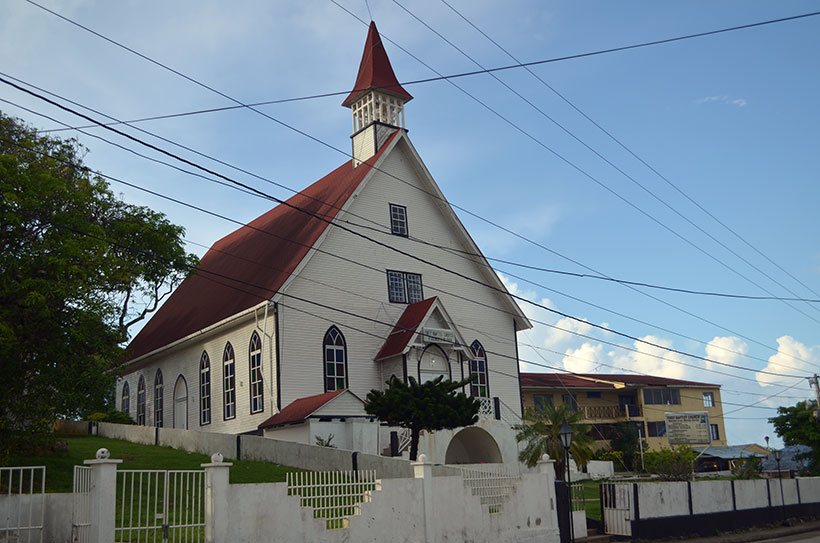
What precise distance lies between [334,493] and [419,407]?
9.98 meters

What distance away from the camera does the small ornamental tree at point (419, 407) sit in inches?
1009

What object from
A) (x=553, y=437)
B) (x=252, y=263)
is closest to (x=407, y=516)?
(x=553, y=437)

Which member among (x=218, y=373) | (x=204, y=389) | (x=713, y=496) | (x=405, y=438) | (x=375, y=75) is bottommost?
(x=713, y=496)

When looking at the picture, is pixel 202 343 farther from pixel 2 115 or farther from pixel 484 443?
pixel 2 115

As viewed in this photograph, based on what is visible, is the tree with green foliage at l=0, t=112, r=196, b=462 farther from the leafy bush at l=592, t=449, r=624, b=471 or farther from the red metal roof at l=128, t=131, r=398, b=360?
the leafy bush at l=592, t=449, r=624, b=471

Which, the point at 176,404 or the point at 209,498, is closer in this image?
the point at 209,498

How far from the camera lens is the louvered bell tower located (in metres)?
37.3

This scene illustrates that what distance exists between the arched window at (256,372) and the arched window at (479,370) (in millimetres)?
9137

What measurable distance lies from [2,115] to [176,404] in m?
18.0

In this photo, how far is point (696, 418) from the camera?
5425 cm

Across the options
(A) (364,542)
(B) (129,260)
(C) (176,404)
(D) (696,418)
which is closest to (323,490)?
(A) (364,542)

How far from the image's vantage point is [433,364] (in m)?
33.1

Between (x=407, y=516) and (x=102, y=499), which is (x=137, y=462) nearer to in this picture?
(x=407, y=516)

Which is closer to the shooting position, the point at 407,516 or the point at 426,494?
the point at 407,516
